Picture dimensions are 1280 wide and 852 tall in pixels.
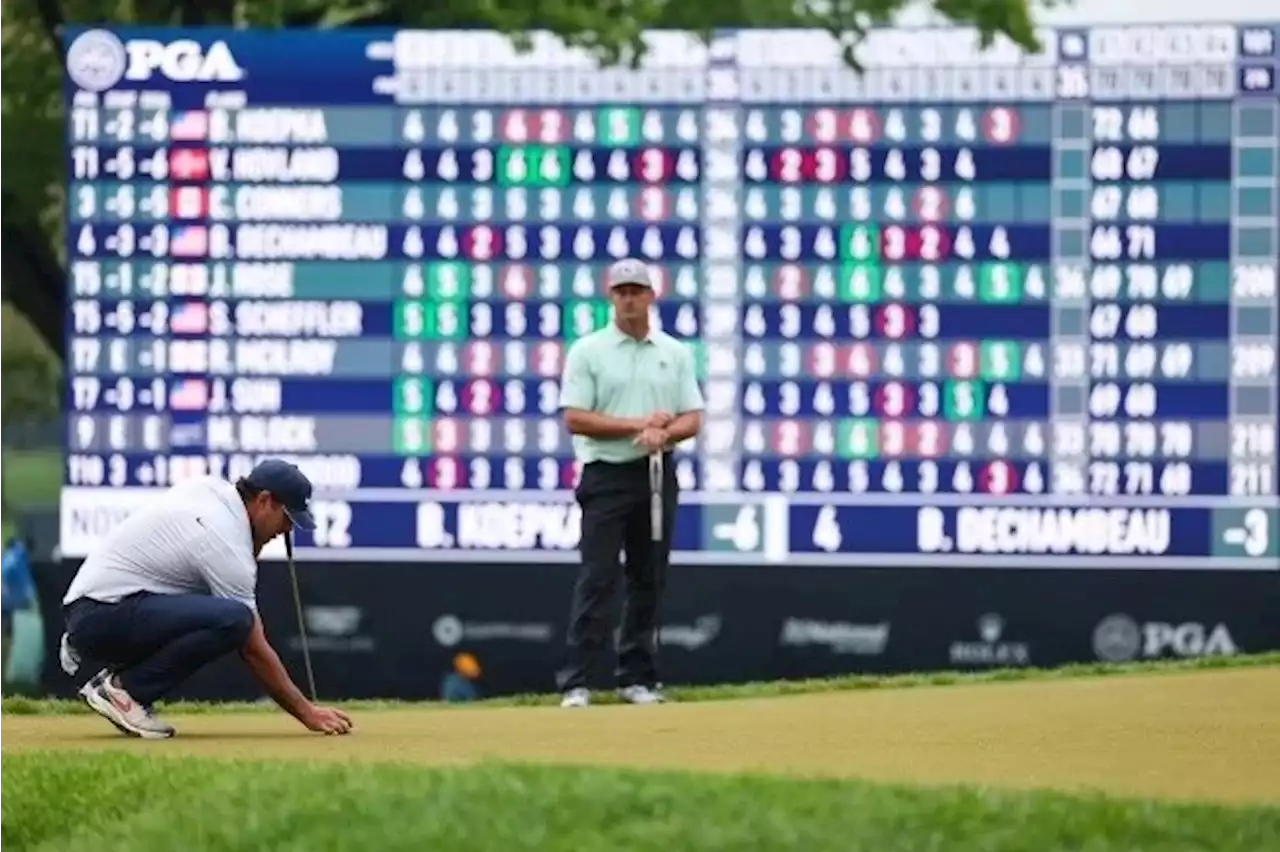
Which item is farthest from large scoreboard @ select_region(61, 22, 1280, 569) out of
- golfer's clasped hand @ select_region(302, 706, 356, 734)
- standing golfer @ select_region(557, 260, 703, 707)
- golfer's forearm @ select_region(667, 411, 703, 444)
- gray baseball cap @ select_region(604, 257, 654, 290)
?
golfer's clasped hand @ select_region(302, 706, 356, 734)

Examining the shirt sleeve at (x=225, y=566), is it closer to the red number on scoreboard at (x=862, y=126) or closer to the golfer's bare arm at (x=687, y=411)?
the golfer's bare arm at (x=687, y=411)

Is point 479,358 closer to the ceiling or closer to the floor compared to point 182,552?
closer to the ceiling

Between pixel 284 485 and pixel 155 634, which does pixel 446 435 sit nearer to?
pixel 155 634

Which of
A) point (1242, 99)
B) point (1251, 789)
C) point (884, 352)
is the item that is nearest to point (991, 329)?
point (884, 352)

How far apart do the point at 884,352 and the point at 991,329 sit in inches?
24.0

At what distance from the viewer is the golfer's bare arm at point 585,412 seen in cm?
1368

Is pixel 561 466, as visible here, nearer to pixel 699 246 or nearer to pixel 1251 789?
pixel 699 246

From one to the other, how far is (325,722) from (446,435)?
371 inches

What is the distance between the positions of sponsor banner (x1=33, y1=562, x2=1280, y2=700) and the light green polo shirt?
6.64 metres

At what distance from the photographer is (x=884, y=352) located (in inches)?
803

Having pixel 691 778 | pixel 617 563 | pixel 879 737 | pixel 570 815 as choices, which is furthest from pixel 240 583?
pixel 617 563

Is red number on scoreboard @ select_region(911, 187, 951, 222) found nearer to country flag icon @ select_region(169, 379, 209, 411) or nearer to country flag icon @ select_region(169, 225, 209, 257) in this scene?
country flag icon @ select_region(169, 225, 209, 257)

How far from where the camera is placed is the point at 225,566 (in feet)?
36.3

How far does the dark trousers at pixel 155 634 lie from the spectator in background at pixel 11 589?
1125cm
